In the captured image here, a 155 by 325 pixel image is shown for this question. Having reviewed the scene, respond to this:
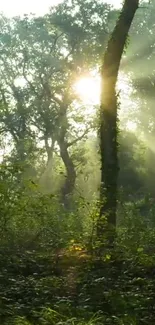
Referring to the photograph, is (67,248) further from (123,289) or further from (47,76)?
(47,76)

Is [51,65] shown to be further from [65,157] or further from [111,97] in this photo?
[111,97]

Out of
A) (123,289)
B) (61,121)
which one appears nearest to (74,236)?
(123,289)

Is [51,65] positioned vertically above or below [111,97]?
above

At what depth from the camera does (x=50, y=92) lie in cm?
4253

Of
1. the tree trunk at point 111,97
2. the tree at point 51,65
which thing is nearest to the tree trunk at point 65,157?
the tree at point 51,65

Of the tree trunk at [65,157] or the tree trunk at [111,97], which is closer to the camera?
the tree trunk at [111,97]

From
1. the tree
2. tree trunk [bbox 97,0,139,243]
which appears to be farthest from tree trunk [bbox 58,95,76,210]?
tree trunk [bbox 97,0,139,243]

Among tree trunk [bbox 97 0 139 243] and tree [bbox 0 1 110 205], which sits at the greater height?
tree [bbox 0 1 110 205]

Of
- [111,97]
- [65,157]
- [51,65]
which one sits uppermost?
[51,65]

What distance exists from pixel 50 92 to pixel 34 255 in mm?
33639

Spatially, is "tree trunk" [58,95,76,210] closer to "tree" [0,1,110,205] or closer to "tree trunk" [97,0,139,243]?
"tree" [0,1,110,205]

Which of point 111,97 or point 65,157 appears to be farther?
point 65,157

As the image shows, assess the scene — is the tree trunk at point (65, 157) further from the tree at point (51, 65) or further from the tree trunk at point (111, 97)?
the tree trunk at point (111, 97)

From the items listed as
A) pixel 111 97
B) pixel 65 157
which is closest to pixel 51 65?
pixel 65 157
